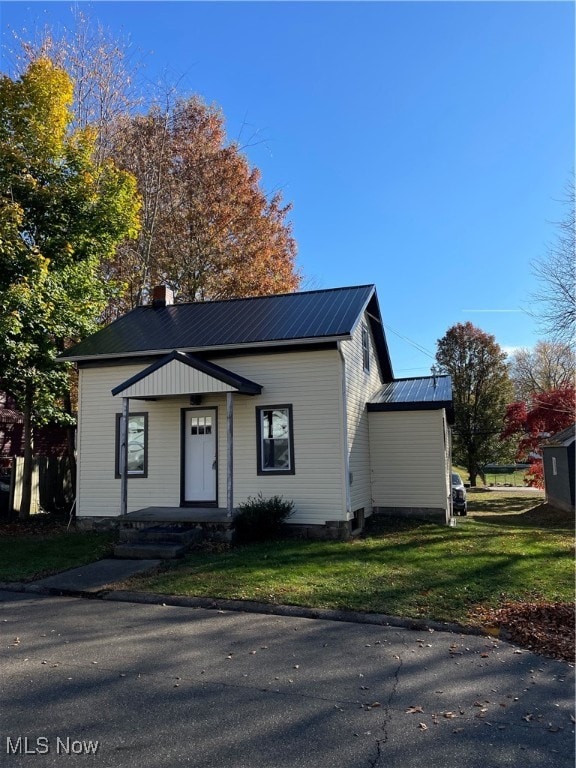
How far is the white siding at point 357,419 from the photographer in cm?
1284

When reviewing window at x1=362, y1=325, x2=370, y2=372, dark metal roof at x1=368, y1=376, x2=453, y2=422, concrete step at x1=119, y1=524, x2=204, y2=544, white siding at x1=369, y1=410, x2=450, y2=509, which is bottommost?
concrete step at x1=119, y1=524, x2=204, y2=544

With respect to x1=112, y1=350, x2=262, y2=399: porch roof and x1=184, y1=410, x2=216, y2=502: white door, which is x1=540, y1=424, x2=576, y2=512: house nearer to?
x1=112, y1=350, x2=262, y2=399: porch roof

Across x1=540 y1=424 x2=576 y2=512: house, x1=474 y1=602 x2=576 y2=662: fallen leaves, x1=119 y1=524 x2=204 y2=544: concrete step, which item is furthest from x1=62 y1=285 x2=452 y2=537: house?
x1=540 y1=424 x2=576 y2=512: house

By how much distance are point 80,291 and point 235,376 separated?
20.1ft

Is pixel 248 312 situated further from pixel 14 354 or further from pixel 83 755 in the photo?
pixel 83 755

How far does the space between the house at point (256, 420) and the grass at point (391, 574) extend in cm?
166

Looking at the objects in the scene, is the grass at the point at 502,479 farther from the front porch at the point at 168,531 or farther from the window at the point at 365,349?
the front porch at the point at 168,531

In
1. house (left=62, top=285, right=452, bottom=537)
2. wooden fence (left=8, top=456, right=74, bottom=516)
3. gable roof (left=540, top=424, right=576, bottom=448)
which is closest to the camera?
house (left=62, top=285, right=452, bottom=537)

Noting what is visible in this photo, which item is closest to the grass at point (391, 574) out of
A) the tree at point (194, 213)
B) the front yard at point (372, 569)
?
the front yard at point (372, 569)

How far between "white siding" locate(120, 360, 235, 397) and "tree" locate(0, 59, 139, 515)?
11.0 feet

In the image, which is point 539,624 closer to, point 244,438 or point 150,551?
point 150,551

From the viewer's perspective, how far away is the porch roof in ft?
38.2

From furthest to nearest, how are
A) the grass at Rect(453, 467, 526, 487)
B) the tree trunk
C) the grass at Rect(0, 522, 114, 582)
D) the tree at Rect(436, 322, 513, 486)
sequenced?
1. the grass at Rect(453, 467, 526, 487)
2. the tree at Rect(436, 322, 513, 486)
3. the tree trunk
4. the grass at Rect(0, 522, 114, 582)

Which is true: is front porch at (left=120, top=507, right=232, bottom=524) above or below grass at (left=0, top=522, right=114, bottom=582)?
above
